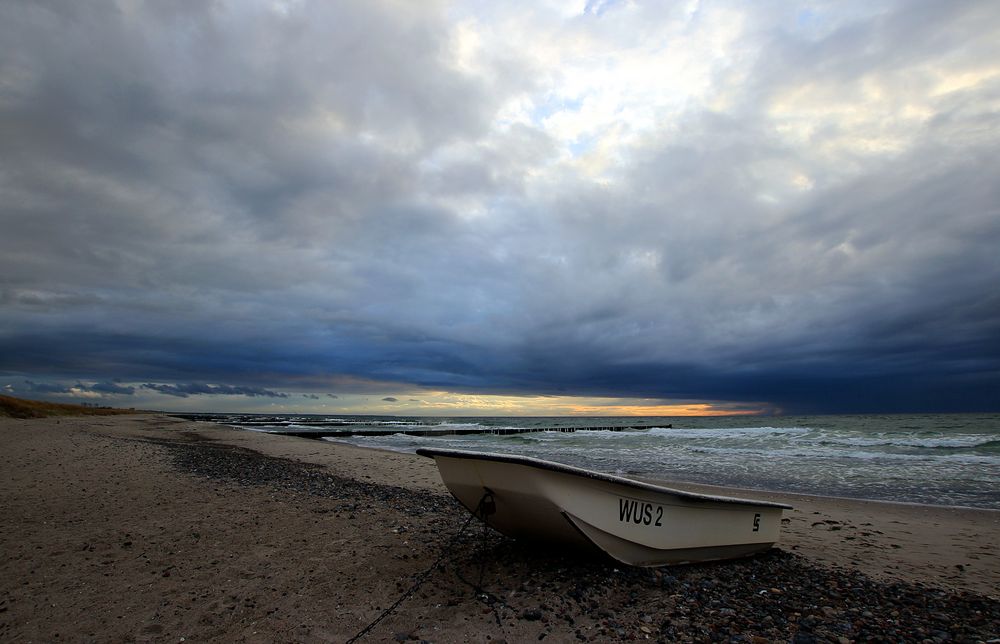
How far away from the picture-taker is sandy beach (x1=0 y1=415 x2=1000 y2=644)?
4348 mm

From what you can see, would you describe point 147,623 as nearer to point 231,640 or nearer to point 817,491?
point 231,640

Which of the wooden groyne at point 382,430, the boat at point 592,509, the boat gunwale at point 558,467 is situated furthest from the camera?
the wooden groyne at point 382,430

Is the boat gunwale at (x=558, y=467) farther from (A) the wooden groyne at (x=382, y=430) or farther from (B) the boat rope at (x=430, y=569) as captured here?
(A) the wooden groyne at (x=382, y=430)

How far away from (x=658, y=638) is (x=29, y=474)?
560 inches

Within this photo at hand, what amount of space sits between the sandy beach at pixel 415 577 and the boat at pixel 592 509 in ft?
0.96

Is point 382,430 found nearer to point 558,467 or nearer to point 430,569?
point 430,569

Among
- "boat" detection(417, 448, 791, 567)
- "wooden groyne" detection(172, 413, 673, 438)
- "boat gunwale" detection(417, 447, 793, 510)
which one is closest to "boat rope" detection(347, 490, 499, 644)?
"boat" detection(417, 448, 791, 567)

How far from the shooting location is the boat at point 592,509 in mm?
5191

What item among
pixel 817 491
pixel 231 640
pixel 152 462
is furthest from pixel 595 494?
pixel 152 462

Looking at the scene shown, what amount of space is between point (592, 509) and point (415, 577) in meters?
2.12

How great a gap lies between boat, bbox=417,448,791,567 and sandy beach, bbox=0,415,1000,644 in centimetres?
29

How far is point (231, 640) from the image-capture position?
4098mm

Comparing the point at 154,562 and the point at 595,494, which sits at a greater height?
the point at 595,494

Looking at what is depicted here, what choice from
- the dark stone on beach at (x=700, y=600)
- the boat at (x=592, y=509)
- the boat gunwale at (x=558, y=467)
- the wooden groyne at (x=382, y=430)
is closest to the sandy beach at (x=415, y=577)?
the dark stone on beach at (x=700, y=600)
